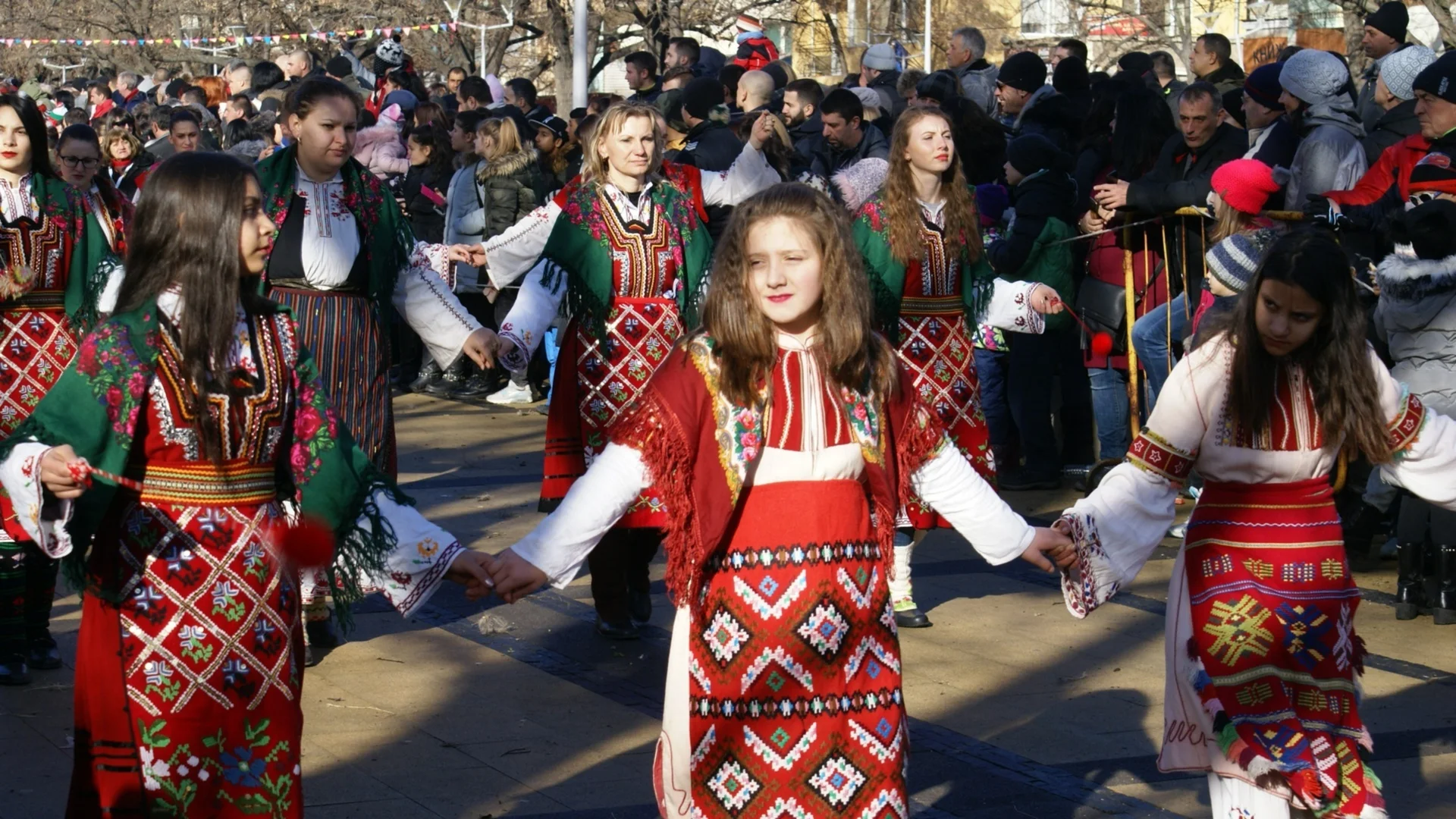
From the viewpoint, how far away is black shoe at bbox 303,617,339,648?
7066mm

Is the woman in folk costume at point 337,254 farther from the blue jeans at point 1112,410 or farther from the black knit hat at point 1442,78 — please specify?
the blue jeans at point 1112,410

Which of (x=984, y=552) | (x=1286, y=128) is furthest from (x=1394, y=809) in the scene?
(x=1286, y=128)

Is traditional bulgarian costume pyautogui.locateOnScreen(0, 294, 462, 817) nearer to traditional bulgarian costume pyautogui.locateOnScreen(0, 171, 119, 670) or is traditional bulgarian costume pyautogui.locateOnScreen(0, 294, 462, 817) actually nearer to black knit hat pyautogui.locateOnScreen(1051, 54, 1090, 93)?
traditional bulgarian costume pyautogui.locateOnScreen(0, 171, 119, 670)

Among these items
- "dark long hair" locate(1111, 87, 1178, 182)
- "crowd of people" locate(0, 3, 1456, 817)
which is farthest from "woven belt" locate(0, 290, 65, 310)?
"dark long hair" locate(1111, 87, 1178, 182)

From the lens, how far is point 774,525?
389cm

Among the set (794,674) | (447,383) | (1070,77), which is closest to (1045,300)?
(794,674)

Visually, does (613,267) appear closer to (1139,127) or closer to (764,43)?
(1139,127)

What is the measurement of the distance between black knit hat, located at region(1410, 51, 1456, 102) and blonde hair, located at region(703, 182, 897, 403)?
4.45 m

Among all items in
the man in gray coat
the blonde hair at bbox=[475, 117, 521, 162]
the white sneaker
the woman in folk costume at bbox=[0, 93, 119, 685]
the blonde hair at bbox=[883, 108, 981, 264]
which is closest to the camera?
the woman in folk costume at bbox=[0, 93, 119, 685]

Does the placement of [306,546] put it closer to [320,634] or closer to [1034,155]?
[320,634]

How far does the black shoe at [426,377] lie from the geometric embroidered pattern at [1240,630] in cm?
1118

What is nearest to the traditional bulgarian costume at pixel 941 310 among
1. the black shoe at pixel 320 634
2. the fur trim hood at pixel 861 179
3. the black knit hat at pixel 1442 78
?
the fur trim hood at pixel 861 179

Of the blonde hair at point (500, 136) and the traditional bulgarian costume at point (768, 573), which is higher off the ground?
the blonde hair at point (500, 136)

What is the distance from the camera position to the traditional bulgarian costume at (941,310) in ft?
23.0
